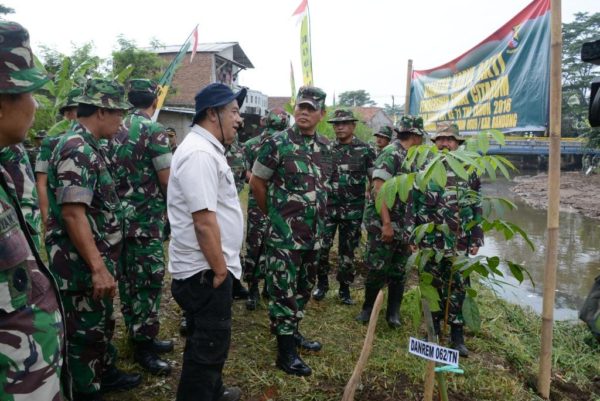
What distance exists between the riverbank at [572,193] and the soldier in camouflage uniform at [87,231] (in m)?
14.6

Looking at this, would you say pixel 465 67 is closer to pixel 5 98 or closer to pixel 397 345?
pixel 397 345

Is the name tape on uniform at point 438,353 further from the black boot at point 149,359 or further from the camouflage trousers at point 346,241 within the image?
the camouflage trousers at point 346,241

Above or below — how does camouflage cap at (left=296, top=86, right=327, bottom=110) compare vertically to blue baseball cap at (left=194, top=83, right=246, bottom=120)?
above

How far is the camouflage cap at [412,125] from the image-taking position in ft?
14.0

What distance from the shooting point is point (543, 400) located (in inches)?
122

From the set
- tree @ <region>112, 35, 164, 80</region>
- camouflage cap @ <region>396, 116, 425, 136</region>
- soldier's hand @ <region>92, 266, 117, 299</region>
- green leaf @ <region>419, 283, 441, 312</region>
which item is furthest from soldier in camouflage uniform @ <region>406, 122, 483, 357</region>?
tree @ <region>112, 35, 164, 80</region>

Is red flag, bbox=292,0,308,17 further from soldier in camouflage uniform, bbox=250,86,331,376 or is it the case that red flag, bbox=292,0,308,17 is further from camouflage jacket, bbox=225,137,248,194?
soldier in camouflage uniform, bbox=250,86,331,376

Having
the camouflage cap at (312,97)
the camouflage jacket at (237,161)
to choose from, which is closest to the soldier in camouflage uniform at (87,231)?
the camouflage cap at (312,97)

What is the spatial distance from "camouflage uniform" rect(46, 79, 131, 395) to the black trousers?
21.7 inches

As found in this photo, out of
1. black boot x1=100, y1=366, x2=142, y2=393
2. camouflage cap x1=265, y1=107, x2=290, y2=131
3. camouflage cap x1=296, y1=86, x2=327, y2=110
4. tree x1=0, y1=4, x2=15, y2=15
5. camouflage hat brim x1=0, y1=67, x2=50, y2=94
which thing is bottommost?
black boot x1=100, y1=366, x2=142, y2=393

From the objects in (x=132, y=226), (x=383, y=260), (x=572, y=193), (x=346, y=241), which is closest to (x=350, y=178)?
(x=346, y=241)

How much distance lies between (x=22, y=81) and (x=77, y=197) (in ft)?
3.74

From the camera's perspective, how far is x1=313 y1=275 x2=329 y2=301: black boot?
191 inches

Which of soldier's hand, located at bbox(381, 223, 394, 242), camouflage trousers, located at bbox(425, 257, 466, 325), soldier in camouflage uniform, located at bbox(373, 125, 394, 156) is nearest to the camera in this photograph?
camouflage trousers, located at bbox(425, 257, 466, 325)
